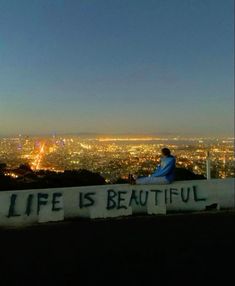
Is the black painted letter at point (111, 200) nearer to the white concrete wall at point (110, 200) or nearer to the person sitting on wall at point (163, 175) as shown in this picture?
the white concrete wall at point (110, 200)

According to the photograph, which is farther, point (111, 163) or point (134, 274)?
point (111, 163)

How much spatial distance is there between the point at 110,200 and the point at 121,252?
4.16 metres

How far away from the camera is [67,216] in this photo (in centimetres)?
1237

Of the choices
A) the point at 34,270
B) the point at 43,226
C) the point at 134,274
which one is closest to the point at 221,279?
the point at 134,274

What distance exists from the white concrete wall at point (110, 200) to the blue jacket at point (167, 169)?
0.24m

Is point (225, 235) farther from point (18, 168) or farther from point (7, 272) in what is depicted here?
point (18, 168)

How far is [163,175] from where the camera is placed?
13602mm

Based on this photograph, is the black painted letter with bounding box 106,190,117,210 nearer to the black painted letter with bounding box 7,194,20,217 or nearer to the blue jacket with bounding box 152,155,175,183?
the blue jacket with bounding box 152,155,175,183

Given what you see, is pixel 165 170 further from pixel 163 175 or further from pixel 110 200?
pixel 110 200

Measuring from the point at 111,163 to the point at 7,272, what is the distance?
14.2 meters

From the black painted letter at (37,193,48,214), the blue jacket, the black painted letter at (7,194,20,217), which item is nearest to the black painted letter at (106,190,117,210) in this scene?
the blue jacket

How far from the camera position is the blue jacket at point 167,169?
44.7 feet

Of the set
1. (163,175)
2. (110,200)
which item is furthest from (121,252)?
(163,175)

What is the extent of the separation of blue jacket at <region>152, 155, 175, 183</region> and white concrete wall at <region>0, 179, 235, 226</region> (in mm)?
240
